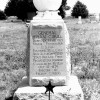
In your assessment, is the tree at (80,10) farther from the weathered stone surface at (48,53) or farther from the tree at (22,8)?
the weathered stone surface at (48,53)

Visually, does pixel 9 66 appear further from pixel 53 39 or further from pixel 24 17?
pixel 24 17

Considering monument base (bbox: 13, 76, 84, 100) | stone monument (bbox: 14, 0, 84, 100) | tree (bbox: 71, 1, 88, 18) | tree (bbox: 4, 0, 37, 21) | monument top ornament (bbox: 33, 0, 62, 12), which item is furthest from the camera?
tree (bbox: 71, 1, 88, 18)

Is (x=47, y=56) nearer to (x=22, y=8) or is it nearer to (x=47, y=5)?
(x=47, y=5)

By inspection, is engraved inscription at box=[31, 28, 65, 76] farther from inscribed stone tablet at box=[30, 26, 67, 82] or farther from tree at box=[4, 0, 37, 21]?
tree at box=[4, 0, 37, 21]

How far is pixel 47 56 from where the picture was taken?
5.90 m

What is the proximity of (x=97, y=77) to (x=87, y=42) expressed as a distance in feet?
23.4

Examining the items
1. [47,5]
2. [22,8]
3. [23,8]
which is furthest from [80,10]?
[47,5]

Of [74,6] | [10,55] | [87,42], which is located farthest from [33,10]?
[10,55]

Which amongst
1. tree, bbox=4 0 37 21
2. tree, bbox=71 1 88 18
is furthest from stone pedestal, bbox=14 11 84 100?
tree, bbox=71 1 88 18

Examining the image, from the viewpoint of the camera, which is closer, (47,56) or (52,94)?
(52,94)

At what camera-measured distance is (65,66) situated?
5902 mm

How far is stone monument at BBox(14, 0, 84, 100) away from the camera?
5793 mm

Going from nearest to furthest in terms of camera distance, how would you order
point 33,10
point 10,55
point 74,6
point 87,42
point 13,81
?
point 13,81
point 10,55
point 87,42
point 33,10
point 74,6

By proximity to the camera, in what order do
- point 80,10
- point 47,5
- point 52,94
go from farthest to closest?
1. point 80,10
2. point 47,5
3. point 52,94
